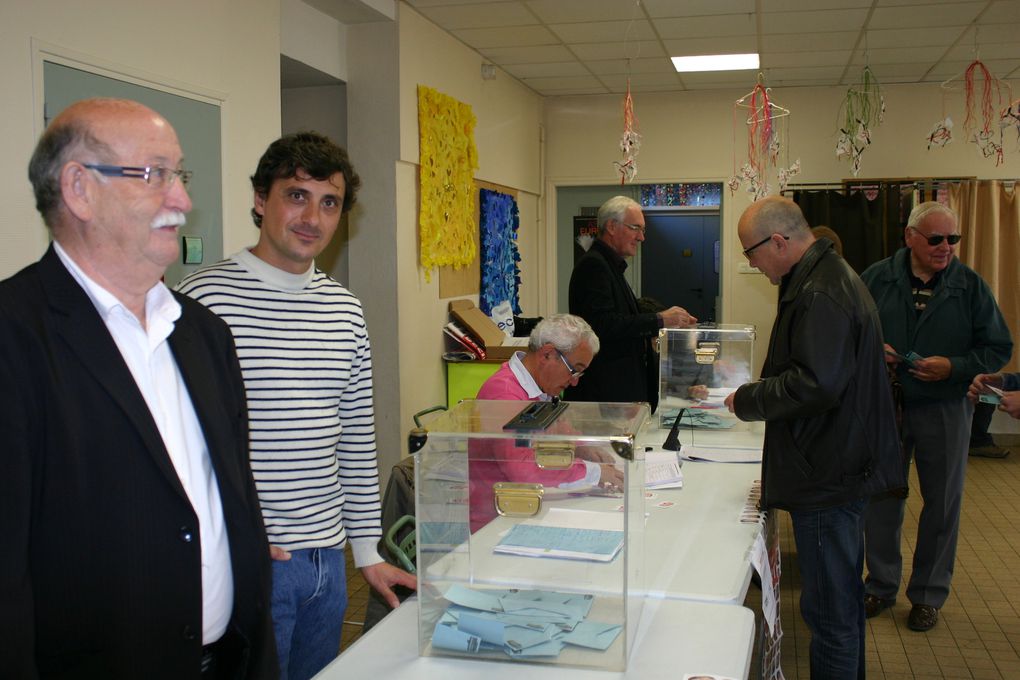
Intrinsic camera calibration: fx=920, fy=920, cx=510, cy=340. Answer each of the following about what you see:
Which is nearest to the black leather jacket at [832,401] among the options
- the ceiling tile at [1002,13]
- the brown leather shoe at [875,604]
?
the brown leather shoe at [875,604]

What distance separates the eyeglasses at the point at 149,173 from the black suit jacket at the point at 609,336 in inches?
120

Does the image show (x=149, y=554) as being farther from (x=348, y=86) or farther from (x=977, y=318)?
(x=348, y=86)

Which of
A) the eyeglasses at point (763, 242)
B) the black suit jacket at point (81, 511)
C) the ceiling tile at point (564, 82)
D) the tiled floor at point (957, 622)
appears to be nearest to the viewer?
the black suit jacket at point (81, 511)

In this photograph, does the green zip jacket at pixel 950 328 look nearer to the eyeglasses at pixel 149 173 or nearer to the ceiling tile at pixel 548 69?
the eyeglasses at pixel 149 173

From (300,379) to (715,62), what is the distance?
18.7ft

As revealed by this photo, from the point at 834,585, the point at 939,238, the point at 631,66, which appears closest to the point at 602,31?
the point at 631,66

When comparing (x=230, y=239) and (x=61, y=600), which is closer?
(x=61, y=600)

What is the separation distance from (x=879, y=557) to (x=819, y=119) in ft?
15.9

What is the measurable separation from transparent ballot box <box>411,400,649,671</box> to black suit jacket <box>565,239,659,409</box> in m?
2.23

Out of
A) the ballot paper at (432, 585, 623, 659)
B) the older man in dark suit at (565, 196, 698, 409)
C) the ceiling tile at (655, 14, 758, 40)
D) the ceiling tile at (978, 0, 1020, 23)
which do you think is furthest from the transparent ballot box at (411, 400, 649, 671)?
the ceiling tile at (978, 0, 1020, 23)

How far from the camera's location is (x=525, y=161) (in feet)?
25.7

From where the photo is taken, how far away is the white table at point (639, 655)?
1768 millimetres

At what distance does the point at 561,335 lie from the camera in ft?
10.1

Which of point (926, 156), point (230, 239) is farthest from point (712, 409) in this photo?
point (926, 156)
